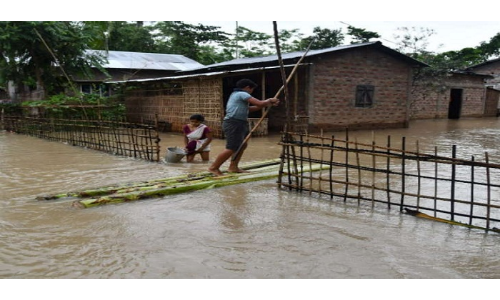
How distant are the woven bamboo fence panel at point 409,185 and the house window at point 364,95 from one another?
293 inches

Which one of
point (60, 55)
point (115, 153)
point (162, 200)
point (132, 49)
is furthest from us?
point (132, 49)

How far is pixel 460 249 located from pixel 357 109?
Result: 11338mm

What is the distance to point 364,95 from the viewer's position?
13883 millimetres

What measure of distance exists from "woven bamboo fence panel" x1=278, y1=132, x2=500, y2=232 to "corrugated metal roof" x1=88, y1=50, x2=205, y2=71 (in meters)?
17.1

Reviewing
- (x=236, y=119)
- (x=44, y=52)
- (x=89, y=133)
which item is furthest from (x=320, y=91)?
(x=44, y=52)

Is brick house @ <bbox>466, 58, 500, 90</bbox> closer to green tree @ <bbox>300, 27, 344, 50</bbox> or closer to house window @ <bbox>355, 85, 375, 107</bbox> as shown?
green tree @ <bbox>300, 27, 344, 50</bbox>

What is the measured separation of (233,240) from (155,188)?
69.0 inches

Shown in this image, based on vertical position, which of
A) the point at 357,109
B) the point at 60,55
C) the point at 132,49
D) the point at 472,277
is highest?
the point at 132,49

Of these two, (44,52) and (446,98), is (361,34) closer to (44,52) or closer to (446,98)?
(446,98)

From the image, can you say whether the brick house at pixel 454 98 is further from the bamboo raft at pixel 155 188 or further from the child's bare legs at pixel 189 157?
the bamboo raft at pixel 155 188
